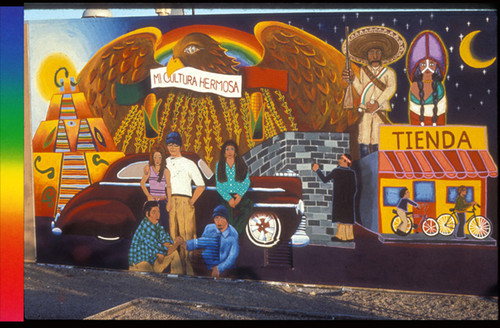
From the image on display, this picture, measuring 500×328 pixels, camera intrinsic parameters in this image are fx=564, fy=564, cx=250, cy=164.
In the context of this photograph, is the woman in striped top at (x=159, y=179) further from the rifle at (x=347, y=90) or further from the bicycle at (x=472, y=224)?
the bicycle at (x=472, y=224)

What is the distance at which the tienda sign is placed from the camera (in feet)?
25.2

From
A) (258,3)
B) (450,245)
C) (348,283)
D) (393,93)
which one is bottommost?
(348,283)

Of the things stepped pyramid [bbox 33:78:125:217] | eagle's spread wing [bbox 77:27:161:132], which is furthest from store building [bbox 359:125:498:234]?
stepped pyramid [bbox 33:78:125:217]

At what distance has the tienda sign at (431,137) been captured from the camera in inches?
303

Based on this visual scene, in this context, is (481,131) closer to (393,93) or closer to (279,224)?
(393,93)

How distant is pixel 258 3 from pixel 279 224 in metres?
3.27

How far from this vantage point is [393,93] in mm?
7918

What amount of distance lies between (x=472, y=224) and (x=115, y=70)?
18.9 ft

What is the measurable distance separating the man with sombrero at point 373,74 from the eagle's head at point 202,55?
177 cm

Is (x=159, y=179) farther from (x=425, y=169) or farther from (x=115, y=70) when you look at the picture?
(x=425, y=169)

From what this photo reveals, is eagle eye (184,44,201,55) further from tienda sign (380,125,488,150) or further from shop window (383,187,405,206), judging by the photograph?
shop window (383,187,405,206)

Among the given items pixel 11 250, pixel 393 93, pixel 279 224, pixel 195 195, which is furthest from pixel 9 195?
pixel 393 93

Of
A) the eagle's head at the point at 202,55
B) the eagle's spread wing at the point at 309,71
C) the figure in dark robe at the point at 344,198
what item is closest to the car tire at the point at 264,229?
the figure in dark robe at the point at 344,198

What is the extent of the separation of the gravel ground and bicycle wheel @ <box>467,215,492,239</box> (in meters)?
0.87
